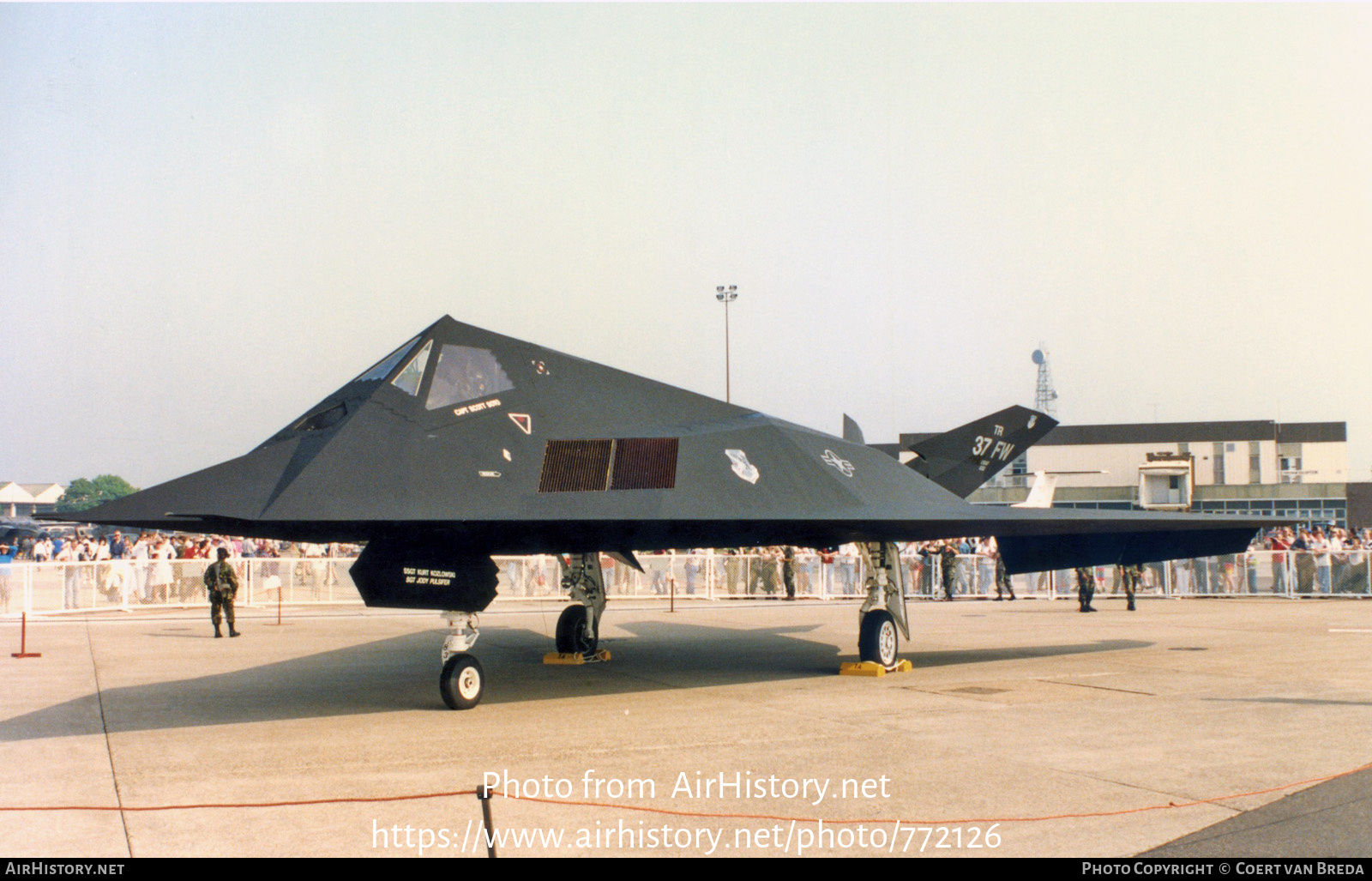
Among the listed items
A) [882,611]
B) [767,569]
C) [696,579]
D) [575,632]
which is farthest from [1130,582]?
[575,632]

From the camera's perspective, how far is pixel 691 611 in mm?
26094

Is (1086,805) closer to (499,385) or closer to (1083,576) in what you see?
(499,385)

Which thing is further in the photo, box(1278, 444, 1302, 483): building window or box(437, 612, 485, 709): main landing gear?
box(1278, 444, 1302, 483): building window

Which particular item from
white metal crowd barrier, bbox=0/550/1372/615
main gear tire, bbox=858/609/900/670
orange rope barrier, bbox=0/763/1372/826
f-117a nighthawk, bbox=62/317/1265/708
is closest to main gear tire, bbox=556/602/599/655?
f-117a nighthawk, bbox=62/317/1265/708

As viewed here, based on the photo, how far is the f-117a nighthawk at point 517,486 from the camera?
9.32m

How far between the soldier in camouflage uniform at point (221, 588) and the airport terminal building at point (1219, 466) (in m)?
43.3

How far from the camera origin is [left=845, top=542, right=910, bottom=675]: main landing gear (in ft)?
45.5

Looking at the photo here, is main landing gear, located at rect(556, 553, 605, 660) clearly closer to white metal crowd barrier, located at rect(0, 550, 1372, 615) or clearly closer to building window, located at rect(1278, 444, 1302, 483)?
white metal crowd barrier, located at rect(0, 550, 1372, 615)

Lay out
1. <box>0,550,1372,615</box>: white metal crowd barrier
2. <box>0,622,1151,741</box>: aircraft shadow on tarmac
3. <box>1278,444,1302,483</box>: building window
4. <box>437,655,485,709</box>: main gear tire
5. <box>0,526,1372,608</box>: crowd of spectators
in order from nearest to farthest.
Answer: <box>437,655,485,709</box>: main gear tire, <box>0,622,1151,741</box>: aircraft shadow on tarmac, <box>0,550,1372,615</box>: white metal crowd barrier, <box>0,526,1372,608</box>: crowd of spectators, <box>1278,444,1302,483</box>: building window

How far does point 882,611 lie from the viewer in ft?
46.6

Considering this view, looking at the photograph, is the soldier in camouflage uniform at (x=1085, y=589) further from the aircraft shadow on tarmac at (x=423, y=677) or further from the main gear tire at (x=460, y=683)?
the main gear tire at (x=460, y=683)

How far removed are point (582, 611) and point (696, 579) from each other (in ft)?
51.7

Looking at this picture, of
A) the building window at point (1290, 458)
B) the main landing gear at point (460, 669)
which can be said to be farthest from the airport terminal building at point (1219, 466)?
the main landing gear at point (460, 669)

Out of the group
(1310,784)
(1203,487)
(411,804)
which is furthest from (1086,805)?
(1203,487)
